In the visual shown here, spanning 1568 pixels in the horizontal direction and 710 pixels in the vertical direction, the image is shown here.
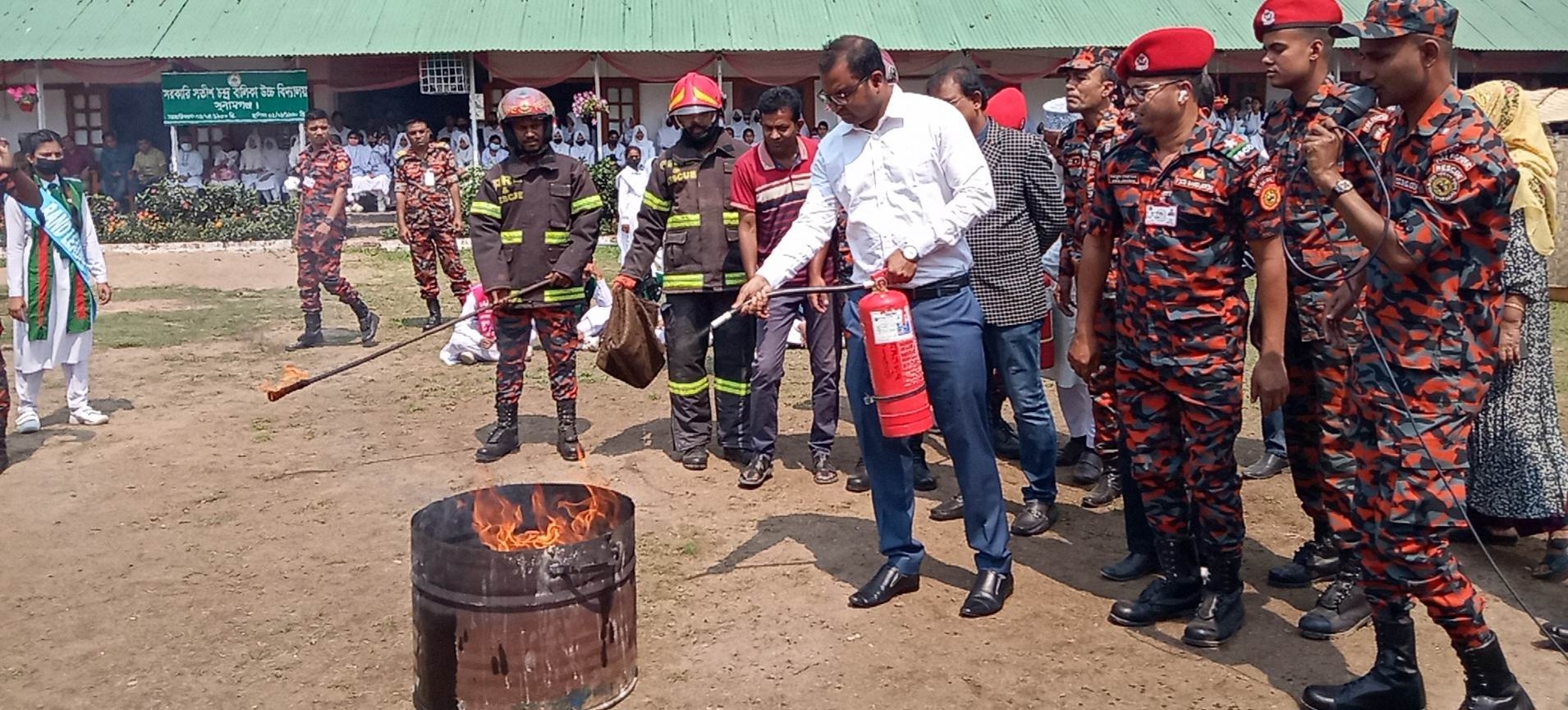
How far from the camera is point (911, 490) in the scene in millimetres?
4906

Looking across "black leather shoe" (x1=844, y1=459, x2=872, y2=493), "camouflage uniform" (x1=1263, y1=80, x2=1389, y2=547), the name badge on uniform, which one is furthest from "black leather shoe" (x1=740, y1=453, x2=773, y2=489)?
the name badge on uniform

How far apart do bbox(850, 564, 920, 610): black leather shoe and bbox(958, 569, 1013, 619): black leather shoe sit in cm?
24

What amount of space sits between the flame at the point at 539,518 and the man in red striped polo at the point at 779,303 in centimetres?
229

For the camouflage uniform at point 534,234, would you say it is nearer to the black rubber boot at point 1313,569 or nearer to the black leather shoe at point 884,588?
the black leather shoe at point 884,588

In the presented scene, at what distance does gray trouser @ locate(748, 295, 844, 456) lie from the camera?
6.75m

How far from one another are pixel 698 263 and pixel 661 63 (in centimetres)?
1750

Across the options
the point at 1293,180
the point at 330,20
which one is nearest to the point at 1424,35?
→ the point at 1293,180

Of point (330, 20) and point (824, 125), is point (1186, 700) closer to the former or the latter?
point (824, 125)

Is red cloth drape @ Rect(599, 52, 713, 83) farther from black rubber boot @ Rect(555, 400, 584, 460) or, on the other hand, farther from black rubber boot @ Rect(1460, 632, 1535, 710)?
black rubber boot @ Rect(1460, 632, 1535, 710)

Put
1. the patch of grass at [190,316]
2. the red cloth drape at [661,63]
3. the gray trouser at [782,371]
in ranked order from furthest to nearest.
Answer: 1. the red cloth drape at [661,63]
2. the patch of grass at [190,316]
3. the gray trouser at [782,371]

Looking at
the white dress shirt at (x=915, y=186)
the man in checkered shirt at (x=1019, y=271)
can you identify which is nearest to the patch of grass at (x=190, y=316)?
the man in checkered shirt at (x=1019, y=271)

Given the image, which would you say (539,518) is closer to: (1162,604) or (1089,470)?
(1162,604)

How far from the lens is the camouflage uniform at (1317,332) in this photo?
179 inches

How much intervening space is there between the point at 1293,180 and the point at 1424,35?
1.25 m
